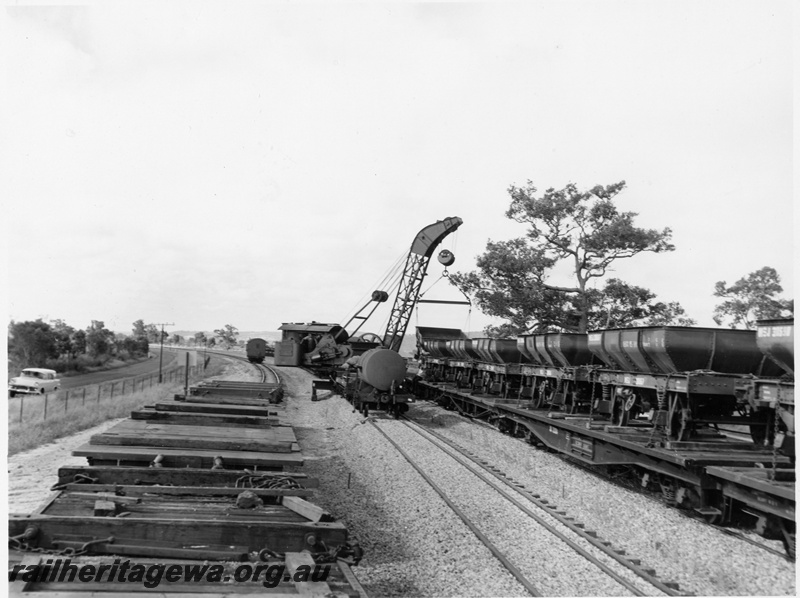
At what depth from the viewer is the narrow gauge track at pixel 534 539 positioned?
5578 mm

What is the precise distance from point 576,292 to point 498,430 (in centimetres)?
723

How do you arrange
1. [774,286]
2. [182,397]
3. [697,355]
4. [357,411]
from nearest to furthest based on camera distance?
[697,355]
[182,397]
[774,286]
[357,411]

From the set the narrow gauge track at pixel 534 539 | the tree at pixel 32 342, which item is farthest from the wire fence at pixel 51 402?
the narrow gauge track at pixel 534 539

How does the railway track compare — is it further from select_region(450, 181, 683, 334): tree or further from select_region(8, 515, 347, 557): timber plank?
select_region(450, 181, 683, 334): tree

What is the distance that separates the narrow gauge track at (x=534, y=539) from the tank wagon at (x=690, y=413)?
5.02 ft

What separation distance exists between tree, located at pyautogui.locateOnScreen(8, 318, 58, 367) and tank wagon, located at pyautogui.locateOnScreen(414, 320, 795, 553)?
22758 mm

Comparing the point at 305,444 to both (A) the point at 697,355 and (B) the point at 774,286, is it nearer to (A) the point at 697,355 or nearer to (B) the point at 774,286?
(A) the point at 697,355

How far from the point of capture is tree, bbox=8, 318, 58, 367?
25.5m

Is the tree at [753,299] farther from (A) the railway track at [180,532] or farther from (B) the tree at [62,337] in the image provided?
(B) the tree at [62,337]

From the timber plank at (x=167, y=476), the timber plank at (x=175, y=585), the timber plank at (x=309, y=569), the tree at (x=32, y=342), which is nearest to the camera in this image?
the timber plank at (x=175, y=585)

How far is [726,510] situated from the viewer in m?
7.27

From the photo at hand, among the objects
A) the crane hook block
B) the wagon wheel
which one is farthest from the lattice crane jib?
the wagon wheel

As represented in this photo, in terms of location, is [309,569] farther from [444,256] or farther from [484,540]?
[444,256]

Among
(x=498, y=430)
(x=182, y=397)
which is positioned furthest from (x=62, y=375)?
(x=498, y=430)
